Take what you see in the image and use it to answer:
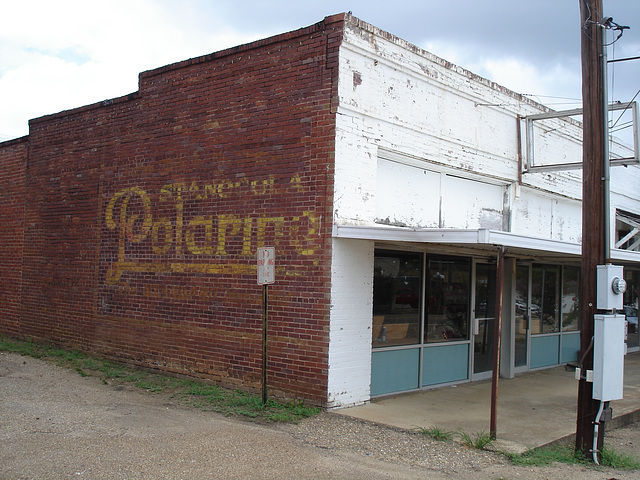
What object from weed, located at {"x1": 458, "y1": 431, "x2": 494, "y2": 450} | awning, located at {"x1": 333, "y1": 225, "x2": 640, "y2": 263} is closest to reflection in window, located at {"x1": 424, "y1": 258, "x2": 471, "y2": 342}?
awning, located at {"x1": 333, "y1": 225, "x2": 640, "y2": 263}

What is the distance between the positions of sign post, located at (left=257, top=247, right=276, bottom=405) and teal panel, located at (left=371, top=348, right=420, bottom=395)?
1.70 m

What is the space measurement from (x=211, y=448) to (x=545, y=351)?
352 inches

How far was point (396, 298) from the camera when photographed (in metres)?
9.95

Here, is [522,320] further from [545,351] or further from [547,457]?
[547,457]

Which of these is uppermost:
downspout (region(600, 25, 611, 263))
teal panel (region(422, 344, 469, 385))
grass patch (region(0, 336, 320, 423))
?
downspout (region(600, 25, 611, 263))

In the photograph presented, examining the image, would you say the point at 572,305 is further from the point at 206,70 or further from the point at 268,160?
the point at 206,70

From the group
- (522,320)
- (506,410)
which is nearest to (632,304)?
(522,320)

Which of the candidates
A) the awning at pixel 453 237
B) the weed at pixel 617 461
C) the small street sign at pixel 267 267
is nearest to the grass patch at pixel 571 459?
the weed at pixel 617 461

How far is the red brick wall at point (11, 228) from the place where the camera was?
1417cm

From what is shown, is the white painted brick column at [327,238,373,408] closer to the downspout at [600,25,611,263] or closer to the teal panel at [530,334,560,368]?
the downspout at [600,25,611,263]

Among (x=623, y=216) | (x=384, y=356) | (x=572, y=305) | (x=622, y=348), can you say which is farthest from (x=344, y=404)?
(x=623, y=216)

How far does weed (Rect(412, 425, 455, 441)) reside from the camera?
298 inches

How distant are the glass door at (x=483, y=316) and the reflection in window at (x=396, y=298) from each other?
175 centimetres

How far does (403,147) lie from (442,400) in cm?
391
